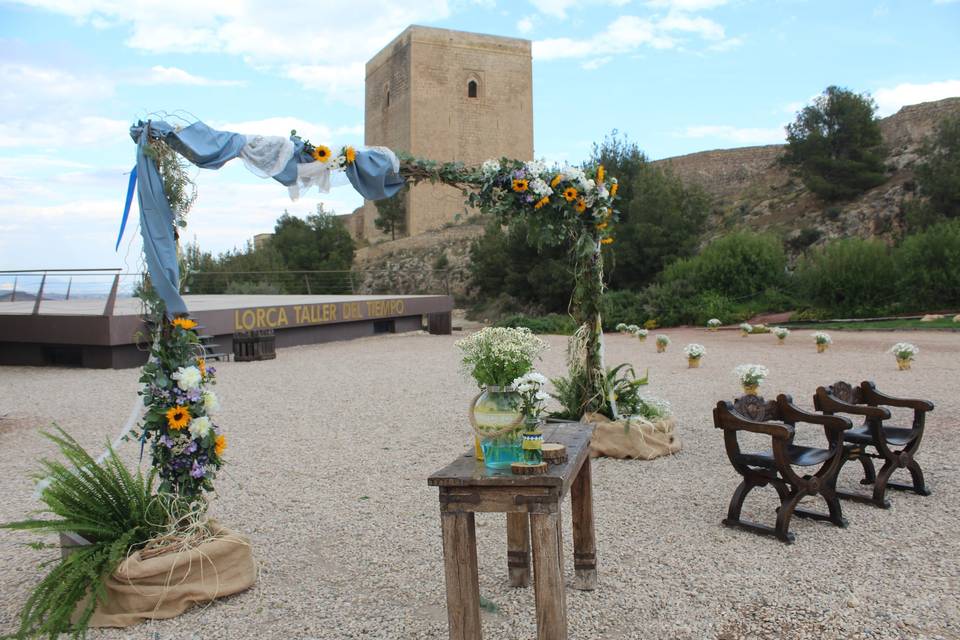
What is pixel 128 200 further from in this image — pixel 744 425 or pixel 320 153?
pixel 744 425

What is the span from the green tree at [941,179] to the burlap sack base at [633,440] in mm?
Answer: 19220

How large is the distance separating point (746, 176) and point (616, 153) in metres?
11.0

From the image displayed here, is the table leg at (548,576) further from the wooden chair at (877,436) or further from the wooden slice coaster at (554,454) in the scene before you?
the wooden chair at (877,436)

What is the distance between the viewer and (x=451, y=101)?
39.4m

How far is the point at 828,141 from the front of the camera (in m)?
27.3

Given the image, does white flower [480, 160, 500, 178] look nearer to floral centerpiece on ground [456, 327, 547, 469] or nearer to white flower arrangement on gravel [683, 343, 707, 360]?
floral centerpiece on ground [456, 327, 547, 469]

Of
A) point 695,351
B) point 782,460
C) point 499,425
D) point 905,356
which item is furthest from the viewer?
point 695,351

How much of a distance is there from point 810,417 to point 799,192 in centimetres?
2790

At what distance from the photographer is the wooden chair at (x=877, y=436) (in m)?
4.52

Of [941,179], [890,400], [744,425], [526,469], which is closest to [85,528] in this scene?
[526,469]

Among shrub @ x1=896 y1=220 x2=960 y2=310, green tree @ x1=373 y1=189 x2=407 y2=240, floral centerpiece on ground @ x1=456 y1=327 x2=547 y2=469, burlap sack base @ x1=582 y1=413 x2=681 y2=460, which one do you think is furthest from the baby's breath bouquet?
green tree @ x1=373 y1=189 x2=407 y2=240

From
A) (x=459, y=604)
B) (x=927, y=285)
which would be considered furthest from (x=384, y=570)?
(x=927, y=285)

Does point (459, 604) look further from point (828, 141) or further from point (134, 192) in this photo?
point (828, 141)

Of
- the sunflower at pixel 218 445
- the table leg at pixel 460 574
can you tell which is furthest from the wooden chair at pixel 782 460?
the sunflower at pixel 218 445
